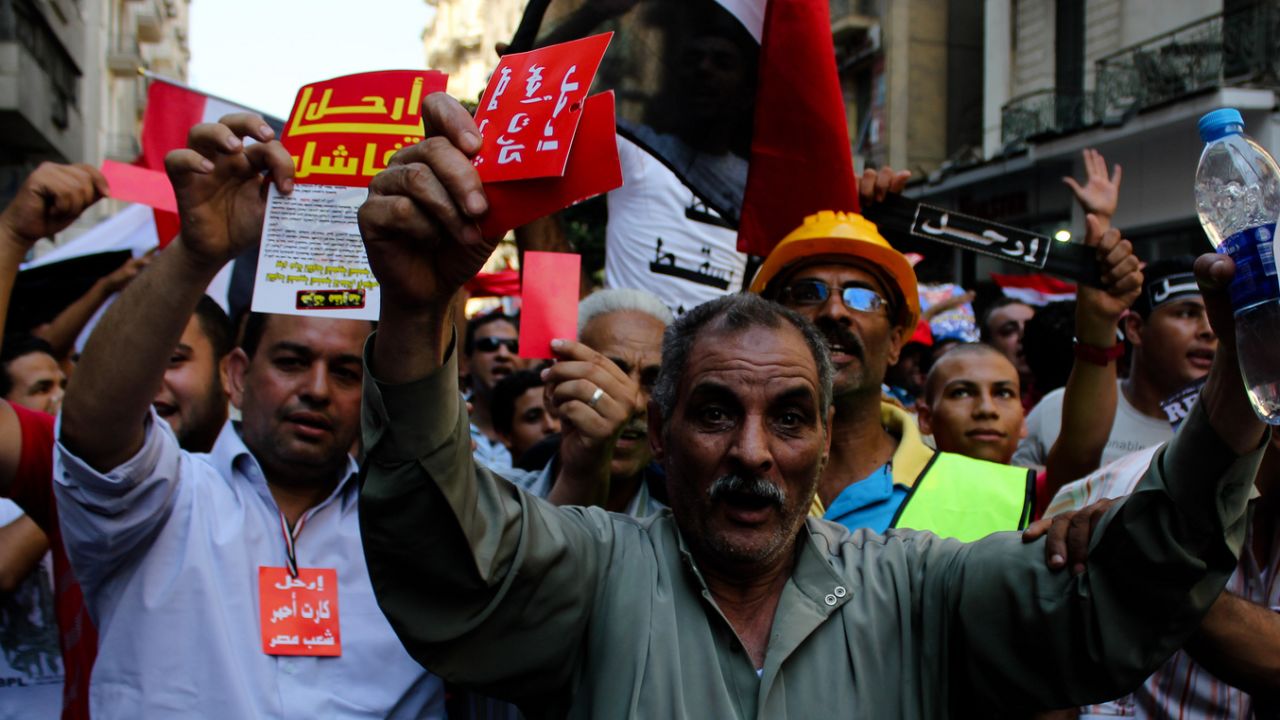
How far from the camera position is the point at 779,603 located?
2113mm

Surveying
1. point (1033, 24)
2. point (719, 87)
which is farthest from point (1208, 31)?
point (719, 87)

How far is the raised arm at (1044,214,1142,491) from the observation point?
3258mm

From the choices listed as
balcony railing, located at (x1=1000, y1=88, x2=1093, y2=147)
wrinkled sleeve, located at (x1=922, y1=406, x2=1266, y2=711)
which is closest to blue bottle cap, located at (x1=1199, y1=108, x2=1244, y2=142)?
wrinkled sleeve, located at (x1=922, y1=406, x2=1266, y2=711)

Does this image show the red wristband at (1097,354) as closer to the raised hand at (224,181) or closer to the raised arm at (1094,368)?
the raised arm at (1094,368)

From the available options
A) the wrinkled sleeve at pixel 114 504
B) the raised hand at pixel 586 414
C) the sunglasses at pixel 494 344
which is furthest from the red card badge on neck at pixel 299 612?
the sunglasses at pixel 494 344

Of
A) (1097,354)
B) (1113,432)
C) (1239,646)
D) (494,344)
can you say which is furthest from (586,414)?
(494,344)

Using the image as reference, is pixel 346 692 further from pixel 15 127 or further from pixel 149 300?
pixel 15 127

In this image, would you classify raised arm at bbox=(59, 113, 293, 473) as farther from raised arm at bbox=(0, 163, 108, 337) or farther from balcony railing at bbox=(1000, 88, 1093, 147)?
balcony railing at bbox=(1000, 88, 1093, 147)

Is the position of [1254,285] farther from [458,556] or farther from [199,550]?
[199,550]

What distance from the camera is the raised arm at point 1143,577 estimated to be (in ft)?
5.97

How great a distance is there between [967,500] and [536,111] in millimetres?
1627

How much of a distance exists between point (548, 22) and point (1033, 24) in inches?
665

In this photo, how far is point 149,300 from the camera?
2.40 meters

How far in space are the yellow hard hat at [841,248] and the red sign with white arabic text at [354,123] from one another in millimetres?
1200
